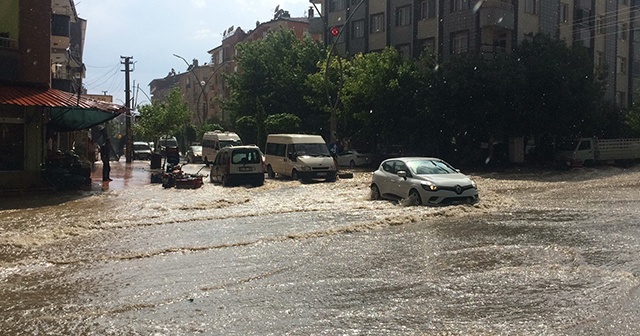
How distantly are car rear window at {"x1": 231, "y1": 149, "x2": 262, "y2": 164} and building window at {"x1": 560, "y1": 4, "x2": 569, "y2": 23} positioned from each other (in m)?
27.2

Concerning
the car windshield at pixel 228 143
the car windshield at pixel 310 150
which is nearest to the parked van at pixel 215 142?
the car windshield at pixel 228 143

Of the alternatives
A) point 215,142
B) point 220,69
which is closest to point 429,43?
point 215,142

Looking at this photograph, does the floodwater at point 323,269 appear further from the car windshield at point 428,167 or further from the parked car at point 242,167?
the parked car at point 242,167

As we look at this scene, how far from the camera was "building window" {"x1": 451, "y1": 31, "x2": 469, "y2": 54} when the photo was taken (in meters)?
39.4

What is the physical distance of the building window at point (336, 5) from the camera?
170ft

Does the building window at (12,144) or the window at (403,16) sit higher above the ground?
the window at (403,16)

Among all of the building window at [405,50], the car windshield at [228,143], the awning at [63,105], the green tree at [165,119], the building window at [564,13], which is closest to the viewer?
the awning at [63,105]

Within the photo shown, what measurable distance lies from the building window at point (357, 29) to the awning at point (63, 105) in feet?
96.7

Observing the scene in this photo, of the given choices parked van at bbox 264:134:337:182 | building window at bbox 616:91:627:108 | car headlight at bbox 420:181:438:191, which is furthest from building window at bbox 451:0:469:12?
car headlight at bbox 420:181:438:191

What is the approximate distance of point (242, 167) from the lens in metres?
25.4

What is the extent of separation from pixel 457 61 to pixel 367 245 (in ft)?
84.9

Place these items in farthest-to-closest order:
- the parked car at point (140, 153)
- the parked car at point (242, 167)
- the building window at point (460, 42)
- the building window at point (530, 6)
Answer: the parked car at point (140, 153) < the building window at point (530, 6) < the building window at point (460, 42) < the parked car at point (242, 167)

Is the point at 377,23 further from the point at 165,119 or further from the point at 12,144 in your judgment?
the point at 12,144

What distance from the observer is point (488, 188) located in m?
22.5
